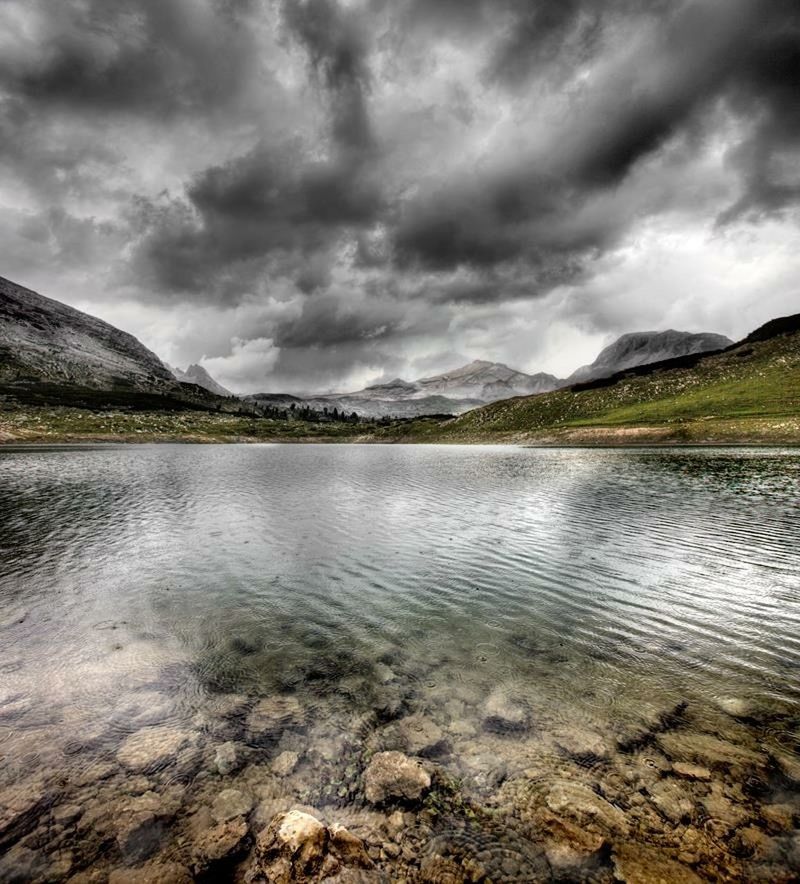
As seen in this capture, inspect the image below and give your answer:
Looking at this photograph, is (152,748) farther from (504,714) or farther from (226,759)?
(504,714)

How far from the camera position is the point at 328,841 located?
639 centimetres

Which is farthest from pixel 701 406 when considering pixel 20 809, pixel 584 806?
pixel 20 809

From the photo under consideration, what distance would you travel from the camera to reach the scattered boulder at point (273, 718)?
374 inches

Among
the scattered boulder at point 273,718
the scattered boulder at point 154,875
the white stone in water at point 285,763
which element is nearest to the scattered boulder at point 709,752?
the white stone in water at point 285,763

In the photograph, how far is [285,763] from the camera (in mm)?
8672

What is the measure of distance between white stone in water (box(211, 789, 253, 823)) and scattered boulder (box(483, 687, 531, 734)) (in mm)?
5217

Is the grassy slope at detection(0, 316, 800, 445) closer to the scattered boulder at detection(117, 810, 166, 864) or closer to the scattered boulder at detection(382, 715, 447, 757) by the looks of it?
the scattered boulder at detection(382, 715, 447, 757)

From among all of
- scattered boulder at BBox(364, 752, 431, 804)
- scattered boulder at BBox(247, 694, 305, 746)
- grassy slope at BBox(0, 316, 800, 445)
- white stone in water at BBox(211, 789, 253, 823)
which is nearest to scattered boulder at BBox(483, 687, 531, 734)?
scattered boulder at BBox(364, 752, 431, 804)

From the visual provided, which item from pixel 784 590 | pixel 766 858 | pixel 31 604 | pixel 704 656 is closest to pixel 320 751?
pixel 766 858

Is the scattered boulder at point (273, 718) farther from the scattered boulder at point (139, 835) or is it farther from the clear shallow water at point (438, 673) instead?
the scattered boulder at point (139, 835)

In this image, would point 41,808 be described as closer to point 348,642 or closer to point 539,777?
point 348,642

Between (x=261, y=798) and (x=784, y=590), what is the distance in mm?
20681

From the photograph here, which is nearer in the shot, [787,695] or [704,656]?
[787,695]

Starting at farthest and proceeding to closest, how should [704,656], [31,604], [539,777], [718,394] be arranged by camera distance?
1. [718,394]
2. [31,604]
3. [704,656]
4. [539,777]
